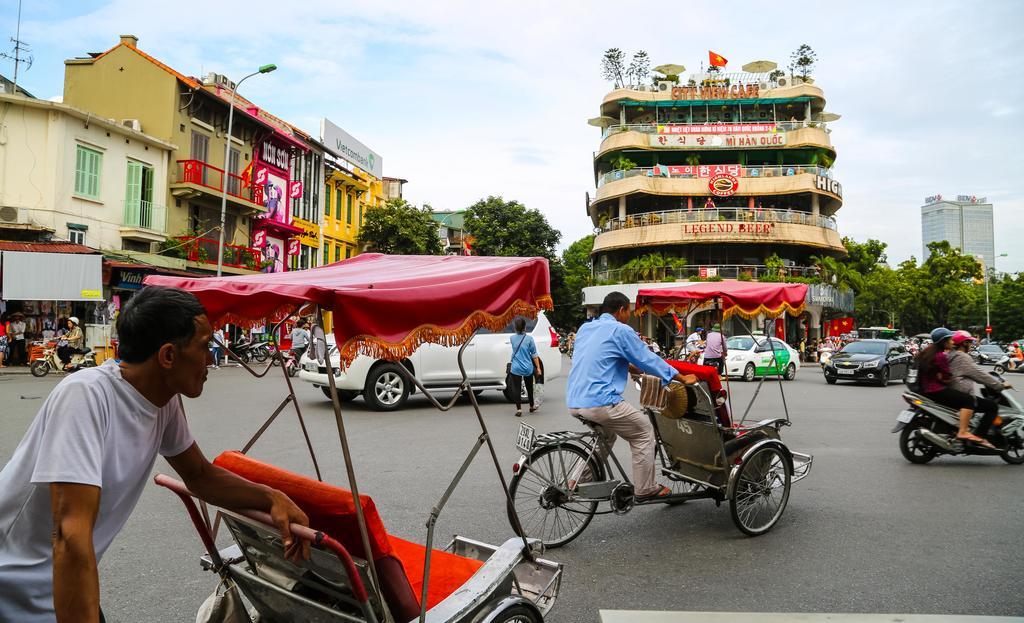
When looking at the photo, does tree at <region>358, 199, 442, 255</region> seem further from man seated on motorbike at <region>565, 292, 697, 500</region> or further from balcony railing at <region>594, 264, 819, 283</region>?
man seated on motorbike at <region>565, 292, 697, 500</region>

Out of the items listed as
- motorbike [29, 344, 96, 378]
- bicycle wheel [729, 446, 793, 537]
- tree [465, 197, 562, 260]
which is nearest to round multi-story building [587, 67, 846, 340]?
tree [465, 197, 562, 260]

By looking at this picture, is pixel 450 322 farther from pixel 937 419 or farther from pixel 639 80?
pixel 639 80

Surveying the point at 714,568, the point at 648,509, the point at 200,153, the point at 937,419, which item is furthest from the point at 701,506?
the point at 200,153

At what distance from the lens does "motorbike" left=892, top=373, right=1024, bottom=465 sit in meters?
7.76

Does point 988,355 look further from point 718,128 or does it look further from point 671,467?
point 671,467

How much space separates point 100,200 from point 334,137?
2081 centimetres

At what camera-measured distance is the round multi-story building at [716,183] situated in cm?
4206

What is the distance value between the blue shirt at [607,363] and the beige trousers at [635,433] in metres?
0.06

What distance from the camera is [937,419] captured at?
7.85 metres

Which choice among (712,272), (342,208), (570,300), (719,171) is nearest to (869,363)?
(712,272)

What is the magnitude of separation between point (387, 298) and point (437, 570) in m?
1.40

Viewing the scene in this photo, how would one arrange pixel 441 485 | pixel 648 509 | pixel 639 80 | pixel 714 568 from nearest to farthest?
pixel 714 568 < pixel 648 509 < pixel 441 485 < pixel 639 80

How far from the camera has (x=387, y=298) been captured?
293 cm

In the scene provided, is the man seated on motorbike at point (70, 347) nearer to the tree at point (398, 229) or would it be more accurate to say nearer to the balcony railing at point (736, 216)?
the tree at point (398, 229)
